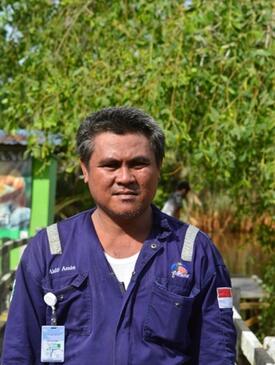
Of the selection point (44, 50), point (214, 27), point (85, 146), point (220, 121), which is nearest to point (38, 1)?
point (44, 50)

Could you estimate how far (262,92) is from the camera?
20.2ft

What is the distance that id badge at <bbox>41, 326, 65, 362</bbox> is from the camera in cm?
263

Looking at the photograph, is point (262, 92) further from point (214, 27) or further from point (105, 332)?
point (105, 332)

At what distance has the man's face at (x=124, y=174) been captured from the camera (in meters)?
2.66

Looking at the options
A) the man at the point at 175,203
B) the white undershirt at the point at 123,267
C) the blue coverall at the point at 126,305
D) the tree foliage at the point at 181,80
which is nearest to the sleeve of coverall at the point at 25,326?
the blue coverall at the point at 126,305

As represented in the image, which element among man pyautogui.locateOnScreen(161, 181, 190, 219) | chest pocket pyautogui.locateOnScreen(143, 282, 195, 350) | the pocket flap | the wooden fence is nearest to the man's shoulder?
the pocket flap

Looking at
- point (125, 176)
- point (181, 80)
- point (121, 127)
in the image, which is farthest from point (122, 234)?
point (181, 80)

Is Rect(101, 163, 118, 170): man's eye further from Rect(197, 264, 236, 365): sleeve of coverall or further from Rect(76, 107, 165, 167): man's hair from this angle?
Rect(197, 264, 236, 365): sleeve of coverall

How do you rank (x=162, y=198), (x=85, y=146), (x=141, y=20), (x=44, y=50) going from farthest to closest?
(x=162, y=198) < (x=44, y=50) < (x=141, y=20) < (x=85, y=146)

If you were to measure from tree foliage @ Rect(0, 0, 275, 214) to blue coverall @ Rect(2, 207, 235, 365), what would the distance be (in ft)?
9.78

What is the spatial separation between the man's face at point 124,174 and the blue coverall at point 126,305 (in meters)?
0.12

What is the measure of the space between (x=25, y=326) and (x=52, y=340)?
0.37 feet

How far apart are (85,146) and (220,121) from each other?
3379mm

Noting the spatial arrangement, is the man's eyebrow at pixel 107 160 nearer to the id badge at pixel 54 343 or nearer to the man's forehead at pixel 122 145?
the man's forehead at pixel 122 145
